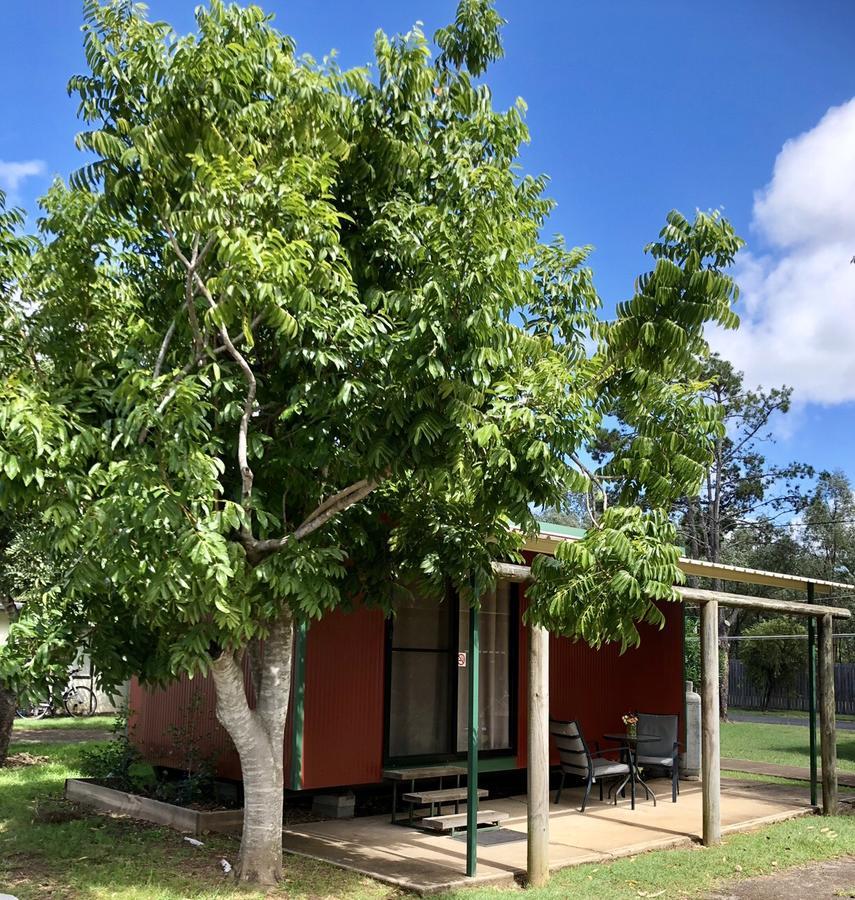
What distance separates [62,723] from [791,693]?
23.2 meters

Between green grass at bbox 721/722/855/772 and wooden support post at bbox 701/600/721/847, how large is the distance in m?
7.09

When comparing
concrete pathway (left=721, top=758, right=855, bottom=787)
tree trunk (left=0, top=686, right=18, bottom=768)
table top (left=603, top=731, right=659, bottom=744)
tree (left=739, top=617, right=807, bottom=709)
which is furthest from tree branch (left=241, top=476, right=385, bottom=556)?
tree (left=739, top=617, right=807, bottom=709)

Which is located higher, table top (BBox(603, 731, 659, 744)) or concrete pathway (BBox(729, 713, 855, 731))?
table top (BBox(603, 731, 659, 744))

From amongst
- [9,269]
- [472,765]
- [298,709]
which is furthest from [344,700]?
[9,269]

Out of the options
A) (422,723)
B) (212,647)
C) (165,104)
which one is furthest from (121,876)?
(165,104)

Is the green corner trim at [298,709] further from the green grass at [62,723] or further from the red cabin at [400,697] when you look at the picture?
the green grass at [62,723]

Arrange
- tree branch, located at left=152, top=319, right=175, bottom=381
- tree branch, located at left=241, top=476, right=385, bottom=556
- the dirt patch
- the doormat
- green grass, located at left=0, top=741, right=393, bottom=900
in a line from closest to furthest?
1. tree branch, located at left=152, top=319, right=175, bottom=381
2. tree branch, located at left=241, top=476, right=385, bottom=556
3. green grass, located at left=0, top=741, right=393, bottom=900
4. the dirt patch
5. the doormat

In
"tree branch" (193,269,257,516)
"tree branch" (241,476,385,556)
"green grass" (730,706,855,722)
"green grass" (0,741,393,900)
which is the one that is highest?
"tree branch" (193,269,257,516)

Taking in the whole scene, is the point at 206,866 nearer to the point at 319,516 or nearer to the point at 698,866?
the point at 319,516

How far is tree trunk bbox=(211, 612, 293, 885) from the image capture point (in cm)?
661

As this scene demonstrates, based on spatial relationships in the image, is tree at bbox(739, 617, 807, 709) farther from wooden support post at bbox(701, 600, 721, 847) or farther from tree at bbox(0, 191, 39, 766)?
tree at bbox(0, 191, 39, 766)

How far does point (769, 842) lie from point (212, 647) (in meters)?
5.60

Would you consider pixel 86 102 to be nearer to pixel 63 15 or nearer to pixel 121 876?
pixel 63 15

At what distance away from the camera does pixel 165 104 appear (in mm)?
5965
